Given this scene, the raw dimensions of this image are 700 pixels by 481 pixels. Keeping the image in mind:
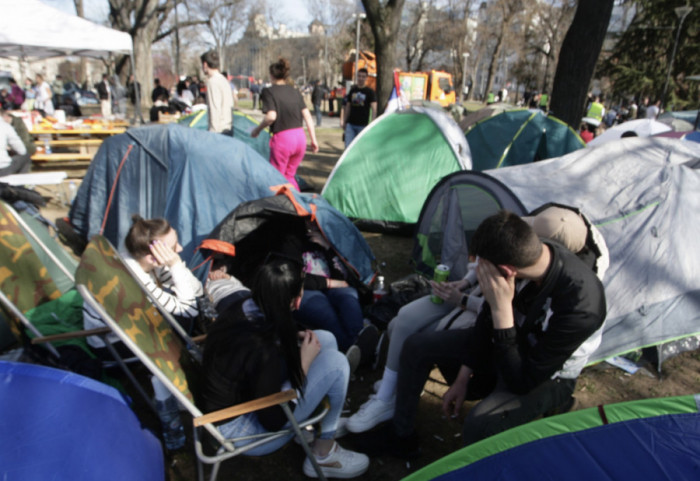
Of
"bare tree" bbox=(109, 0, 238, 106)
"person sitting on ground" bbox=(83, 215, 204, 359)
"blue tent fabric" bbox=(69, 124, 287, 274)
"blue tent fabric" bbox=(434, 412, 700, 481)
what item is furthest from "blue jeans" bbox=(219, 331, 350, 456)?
"bare tree" bbox=(109, 0, 238, 106)

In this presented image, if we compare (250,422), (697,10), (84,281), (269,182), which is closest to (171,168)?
(269,182)

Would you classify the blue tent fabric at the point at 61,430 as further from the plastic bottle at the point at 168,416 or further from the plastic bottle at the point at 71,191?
the plastic bottle at the point at 71,191

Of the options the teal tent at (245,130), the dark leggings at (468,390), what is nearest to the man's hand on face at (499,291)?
the dark leggings at (468,390)

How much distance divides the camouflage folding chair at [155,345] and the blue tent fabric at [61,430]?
22cm

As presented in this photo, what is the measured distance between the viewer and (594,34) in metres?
6.83

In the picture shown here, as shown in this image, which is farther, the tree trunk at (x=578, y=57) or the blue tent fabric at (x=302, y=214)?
the tree trunk at (x=578, y=57)

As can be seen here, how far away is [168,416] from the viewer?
2283 millimetres

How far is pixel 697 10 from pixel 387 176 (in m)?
21.7

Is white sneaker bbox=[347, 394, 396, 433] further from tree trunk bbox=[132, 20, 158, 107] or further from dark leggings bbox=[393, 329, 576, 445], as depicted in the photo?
tree trunk bbox=[132, 20, 158, 107]

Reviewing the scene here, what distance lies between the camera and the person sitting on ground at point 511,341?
1.89 metres

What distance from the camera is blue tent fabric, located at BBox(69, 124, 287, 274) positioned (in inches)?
157

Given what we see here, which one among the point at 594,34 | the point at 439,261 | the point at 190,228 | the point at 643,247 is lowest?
the point at 439,261

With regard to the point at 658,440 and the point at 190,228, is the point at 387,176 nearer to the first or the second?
the point at 190,228

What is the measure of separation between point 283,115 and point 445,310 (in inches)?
133
